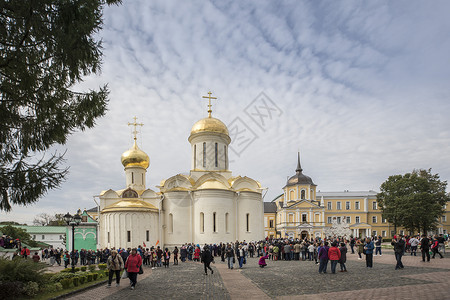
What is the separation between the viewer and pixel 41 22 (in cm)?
852

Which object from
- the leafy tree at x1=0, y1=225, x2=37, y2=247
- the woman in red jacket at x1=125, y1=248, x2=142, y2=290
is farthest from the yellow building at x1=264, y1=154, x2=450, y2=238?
the woman in red jacket at x1=125, y1=248, x2=142, y2=290

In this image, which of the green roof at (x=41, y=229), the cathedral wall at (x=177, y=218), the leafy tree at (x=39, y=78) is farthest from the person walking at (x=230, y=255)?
the green roof at (x=41, y=229)

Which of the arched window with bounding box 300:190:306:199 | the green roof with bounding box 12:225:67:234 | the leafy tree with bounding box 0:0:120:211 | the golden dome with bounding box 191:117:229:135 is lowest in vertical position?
the green roof with bounding box 12:225:67:234

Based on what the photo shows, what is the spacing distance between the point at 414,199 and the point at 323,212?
59.3 ft

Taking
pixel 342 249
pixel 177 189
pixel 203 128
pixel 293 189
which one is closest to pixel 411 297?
pixel 342 249

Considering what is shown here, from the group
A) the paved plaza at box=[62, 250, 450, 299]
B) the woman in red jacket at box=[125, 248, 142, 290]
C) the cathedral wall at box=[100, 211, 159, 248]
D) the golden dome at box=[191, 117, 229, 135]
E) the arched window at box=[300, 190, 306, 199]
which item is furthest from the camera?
the arched window at box=[300, 190, 306, 199]

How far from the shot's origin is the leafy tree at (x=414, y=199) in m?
50.4

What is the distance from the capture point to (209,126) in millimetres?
41562

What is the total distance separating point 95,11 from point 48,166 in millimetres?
4124

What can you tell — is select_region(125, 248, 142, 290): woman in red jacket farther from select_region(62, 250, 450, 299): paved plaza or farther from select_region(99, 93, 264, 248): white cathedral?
select_region(99, 93, 264, 248): white cathedral

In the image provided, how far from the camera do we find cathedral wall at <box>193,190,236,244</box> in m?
35.7

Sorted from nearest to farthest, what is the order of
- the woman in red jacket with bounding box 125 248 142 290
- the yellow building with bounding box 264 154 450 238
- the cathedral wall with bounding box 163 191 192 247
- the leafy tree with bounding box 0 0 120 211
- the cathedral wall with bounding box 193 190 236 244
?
the leafy tree with bounding box 0 0 120 211, the woman in red jacket with bounding box 125 248 142 290, the cathedral wall with bounding box 193 190 236 244, the cathedral wall with bounding box 163 191 192 247, the yellow building with bounding box 264 154 450 238

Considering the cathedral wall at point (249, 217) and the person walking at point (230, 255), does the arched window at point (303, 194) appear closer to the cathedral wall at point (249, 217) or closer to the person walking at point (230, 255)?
the cathedral wall at point (249, 217)

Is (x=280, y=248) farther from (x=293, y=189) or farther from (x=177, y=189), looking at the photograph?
(x=293, y=189)
